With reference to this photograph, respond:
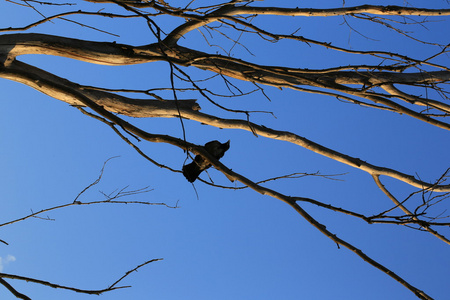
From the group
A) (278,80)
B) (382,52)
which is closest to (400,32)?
(382,52)

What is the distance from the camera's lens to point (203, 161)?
8.72 feet

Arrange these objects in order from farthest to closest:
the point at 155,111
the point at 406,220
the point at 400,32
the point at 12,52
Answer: the point at 400,32
the point at 155,111
the point at 12,52
the point at 406,220

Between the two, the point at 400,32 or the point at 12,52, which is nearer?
the point at 12,52

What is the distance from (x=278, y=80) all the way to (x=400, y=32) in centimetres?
102

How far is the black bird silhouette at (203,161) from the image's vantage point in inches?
104

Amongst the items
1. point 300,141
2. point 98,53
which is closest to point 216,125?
point 300,141

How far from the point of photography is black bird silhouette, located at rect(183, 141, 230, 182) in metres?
2.65

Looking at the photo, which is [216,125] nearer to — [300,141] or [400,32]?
[300,141]

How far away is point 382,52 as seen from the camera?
292cm

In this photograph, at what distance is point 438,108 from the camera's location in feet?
9.99

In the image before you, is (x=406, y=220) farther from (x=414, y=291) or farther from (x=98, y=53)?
(x=98, y=53)

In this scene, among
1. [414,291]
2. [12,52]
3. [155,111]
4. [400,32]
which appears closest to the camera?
[414,291]

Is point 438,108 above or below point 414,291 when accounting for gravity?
above

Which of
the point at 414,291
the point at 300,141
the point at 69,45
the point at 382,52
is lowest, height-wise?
the point at 414,291
